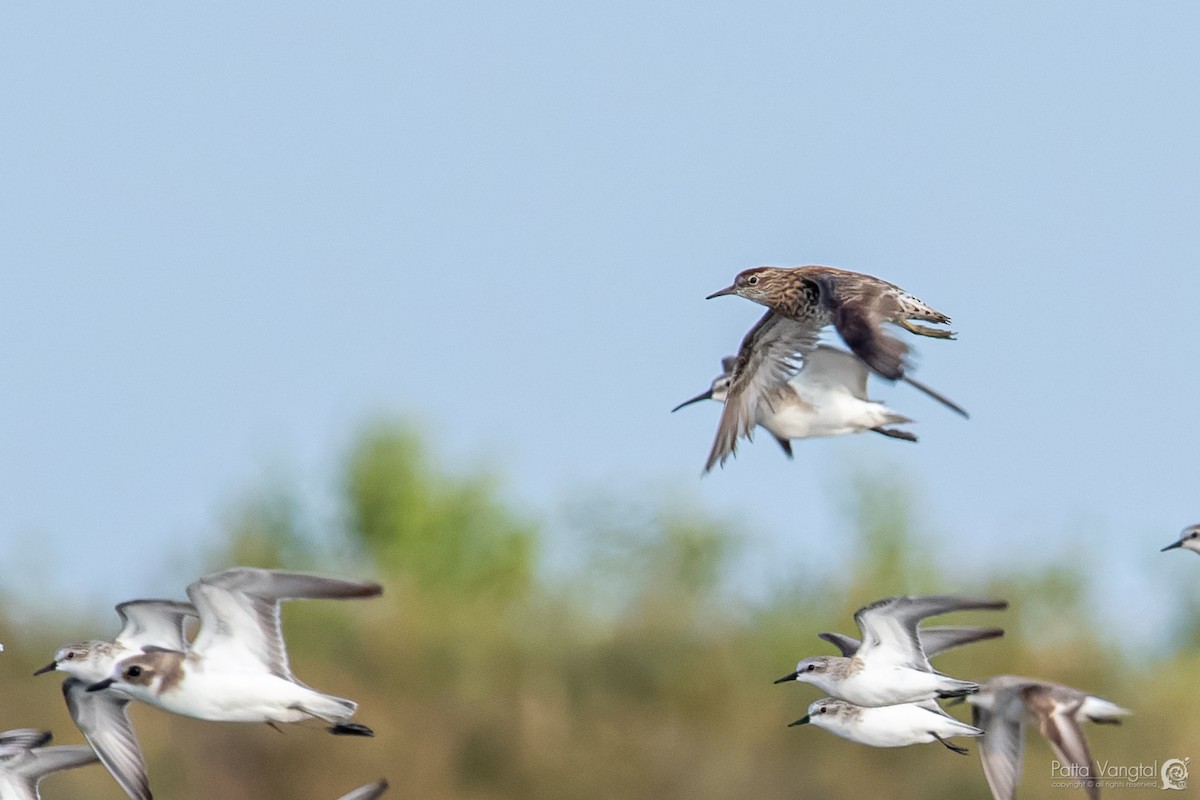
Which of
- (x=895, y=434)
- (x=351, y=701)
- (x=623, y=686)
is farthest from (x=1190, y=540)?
(x=623, y=686)

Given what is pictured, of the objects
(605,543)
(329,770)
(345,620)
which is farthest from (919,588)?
(329,770)

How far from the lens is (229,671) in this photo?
1227 cm

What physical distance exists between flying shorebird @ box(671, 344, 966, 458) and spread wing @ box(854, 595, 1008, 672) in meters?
3.46

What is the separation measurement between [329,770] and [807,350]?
11.8 m

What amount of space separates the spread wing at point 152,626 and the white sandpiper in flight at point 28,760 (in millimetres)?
779

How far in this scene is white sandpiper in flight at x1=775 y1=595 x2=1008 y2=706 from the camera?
12.4 meters

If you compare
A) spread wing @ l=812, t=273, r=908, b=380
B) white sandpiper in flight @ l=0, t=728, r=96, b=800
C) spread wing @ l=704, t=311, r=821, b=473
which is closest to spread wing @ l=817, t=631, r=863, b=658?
spread wing @ l=812, t=273, r=908, b=380

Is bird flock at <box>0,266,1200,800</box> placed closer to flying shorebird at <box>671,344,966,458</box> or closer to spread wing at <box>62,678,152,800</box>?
spread wing at <box>62,678,152,800</box>

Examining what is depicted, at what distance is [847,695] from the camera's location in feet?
41.2

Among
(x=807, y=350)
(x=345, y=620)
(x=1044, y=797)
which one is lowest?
(x=1044, y=797)

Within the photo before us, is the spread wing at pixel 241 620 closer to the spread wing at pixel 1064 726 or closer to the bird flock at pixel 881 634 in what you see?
the bird flock at pixel 881 634

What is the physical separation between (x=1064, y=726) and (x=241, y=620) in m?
4.97

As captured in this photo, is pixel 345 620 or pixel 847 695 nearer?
pixel 847 695

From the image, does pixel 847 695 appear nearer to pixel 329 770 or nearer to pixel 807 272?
pixel 807 272
